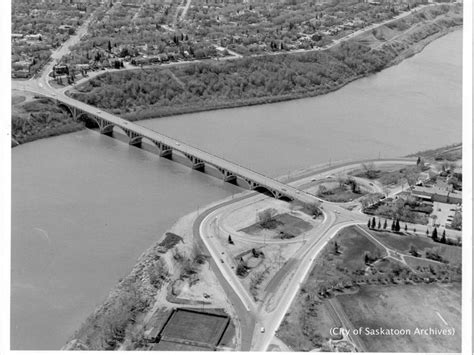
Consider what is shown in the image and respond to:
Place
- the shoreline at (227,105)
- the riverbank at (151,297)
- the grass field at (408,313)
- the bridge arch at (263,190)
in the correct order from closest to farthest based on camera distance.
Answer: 1. the grass field at (408,313)
2. the riverbank at (151,297)
3. the bridge arch at (263,190)
4. the shoreline at (227,105)

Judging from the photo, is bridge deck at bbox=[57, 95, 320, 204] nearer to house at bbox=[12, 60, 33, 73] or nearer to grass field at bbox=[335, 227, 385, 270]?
grass field at bbox=[335, 227, 385, 270]

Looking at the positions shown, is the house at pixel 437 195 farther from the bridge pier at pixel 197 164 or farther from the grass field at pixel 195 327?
the grass field at pixel 195 327

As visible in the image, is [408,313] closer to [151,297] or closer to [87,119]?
[151,297]

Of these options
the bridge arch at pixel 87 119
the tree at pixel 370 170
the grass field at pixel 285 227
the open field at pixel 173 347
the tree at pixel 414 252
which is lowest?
the open field at pixel 173 347

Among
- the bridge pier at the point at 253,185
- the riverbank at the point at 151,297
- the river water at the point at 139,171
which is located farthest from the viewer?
the bridge pier at the point at 253,185

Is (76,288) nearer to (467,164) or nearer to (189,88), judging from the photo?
(467,164)

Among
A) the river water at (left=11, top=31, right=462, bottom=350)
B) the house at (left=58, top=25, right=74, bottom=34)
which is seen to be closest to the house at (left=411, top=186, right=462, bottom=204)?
the river water at (left=11, top=31, right=462, bottom=350)

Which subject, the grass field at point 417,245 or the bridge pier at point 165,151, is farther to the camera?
the bridge pier at point 165,151

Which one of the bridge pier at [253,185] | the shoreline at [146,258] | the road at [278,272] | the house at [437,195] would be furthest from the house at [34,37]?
the house at [437,195]
